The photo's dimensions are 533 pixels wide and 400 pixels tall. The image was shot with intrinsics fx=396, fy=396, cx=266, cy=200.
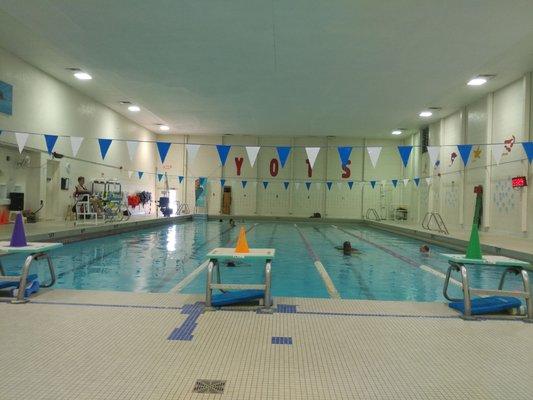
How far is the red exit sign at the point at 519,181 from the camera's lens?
1075cm

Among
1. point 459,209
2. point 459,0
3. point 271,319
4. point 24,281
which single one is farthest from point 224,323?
point 459,209

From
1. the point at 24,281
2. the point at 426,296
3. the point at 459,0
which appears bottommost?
the point at 426,296

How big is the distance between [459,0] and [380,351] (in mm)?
6672

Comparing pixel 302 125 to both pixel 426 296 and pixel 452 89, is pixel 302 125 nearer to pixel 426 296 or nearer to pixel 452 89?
pixel 452 89

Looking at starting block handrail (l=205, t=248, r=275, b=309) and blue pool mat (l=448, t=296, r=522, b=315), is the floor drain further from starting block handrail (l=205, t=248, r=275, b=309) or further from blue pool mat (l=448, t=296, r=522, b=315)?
blue pool mat (l=448, t=296, r=522, b=315)

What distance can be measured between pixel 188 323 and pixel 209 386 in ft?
3.62

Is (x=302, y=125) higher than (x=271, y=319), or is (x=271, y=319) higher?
(x=302, y=125)

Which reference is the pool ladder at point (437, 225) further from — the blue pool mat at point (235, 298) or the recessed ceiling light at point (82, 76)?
the recessed ceiling light at point (82, 76)

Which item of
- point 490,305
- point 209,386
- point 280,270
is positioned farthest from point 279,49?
point 209,386

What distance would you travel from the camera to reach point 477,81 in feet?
38.5

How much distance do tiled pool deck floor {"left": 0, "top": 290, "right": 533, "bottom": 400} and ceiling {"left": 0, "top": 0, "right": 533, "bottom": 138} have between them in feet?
19.3

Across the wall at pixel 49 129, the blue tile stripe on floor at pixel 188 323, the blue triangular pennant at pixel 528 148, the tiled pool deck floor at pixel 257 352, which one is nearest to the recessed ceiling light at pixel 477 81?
the blue triangular pennant at pixel 528 148

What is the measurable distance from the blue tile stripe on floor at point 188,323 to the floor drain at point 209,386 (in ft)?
2.25

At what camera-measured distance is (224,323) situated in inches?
126
